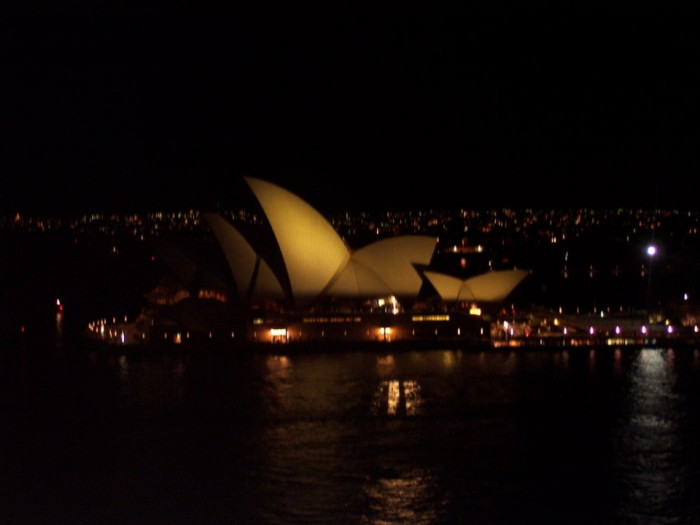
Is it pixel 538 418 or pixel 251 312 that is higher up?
pixel 251 312

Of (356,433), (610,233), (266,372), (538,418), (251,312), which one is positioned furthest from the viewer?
(610,233)

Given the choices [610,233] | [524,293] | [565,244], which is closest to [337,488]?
[524,293]

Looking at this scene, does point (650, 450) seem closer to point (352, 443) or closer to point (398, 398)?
point (352, 443)

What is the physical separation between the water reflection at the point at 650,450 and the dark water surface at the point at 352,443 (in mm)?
37

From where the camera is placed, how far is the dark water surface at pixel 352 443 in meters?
11.5

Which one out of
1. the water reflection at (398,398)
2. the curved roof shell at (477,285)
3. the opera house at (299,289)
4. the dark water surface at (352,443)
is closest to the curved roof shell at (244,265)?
the opera house at (299,289)

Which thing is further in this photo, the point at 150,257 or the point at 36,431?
the point at 150,257

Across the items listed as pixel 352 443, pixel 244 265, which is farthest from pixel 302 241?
pixel 352 443

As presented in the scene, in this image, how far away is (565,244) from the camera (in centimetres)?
8731

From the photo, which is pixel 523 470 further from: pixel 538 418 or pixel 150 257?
pixel 150 257

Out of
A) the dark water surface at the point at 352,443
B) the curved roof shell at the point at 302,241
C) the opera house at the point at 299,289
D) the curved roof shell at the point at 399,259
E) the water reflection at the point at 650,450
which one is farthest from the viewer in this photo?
the curved roof shell at the point at 399,259

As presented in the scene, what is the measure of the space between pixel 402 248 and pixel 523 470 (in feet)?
67.1

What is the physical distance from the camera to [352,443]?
15.4m

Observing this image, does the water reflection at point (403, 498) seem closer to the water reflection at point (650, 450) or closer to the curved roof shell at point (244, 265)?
the water reflection at point (650, 450)
